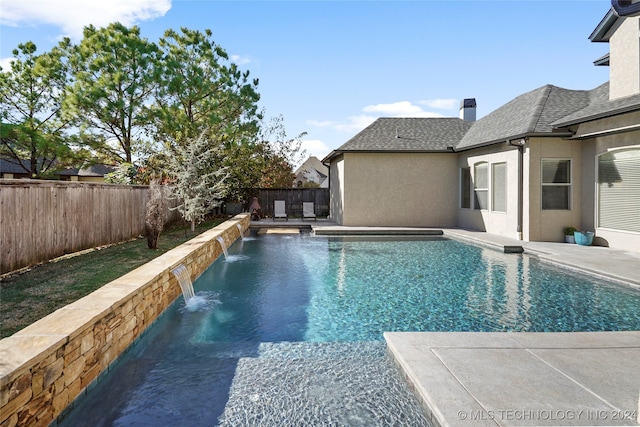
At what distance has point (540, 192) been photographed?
11469 mm

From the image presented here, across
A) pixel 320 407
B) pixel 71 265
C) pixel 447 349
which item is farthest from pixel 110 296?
pixel 71 265

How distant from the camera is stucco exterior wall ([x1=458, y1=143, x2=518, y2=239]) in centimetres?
1213

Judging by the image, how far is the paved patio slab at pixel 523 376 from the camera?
2.69 meters

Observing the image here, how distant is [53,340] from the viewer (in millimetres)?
A: 2748

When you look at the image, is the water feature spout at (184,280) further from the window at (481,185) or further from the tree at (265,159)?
the tree at (265,159)

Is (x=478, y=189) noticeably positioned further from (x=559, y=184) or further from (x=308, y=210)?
(x=308, y=210)

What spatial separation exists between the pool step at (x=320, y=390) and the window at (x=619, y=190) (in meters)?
8.94

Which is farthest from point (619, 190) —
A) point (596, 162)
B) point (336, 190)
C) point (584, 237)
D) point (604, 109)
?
point (336, 190)

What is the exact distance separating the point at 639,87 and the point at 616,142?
1377mm

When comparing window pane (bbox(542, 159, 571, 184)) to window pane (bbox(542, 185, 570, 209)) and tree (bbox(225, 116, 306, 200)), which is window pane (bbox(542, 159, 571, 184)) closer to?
window pane (bbox(542, 185, 570, 209))

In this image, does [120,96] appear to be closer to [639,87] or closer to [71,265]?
[71,265]

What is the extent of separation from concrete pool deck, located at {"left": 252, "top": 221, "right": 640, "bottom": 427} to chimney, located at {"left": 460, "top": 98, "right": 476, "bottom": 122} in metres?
16.6

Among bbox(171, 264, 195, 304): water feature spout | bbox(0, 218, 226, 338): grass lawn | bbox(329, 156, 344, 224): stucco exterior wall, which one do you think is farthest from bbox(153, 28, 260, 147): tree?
bbox(171, 264, 195, 304): water feature spout

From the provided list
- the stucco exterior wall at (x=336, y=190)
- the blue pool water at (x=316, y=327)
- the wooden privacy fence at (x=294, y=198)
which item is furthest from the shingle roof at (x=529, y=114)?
the wooden privacy fence at (x=294, y=198)
